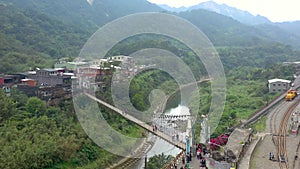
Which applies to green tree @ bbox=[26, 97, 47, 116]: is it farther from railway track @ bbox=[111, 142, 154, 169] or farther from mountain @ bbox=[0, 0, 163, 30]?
mountain @ bbox=[0, 0, 163, 30]

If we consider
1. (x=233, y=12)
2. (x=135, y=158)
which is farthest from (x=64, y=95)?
(x=233, y=12)

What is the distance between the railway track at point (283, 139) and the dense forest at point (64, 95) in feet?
6.65

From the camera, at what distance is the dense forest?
1223 centimetres

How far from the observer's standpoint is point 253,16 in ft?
587

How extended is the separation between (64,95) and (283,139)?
31.1 ft

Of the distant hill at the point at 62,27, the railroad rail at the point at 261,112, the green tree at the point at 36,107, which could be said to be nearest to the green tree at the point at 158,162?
the railroad rail at the point at 261,112

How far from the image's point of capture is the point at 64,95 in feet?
53.7

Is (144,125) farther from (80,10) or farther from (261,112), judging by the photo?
(80,10)

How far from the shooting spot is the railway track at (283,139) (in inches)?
352

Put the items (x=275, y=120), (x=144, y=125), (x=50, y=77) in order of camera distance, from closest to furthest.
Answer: (x=144, y=125) → (x=275, y=120) → (x=50, y=77)

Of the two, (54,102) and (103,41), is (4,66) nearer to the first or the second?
(54,102)

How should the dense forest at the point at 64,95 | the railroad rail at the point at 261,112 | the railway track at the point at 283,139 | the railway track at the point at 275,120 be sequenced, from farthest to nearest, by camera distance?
the railroad rail at the point at 261,112 → the dense forest at the point at 64,95 → the railway track at the point at 275,120 → the railway track at the point at 283,139

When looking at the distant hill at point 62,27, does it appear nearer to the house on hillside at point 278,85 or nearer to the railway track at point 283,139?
the house on hillside at point 278,85

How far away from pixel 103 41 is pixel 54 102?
15236 millimetres
